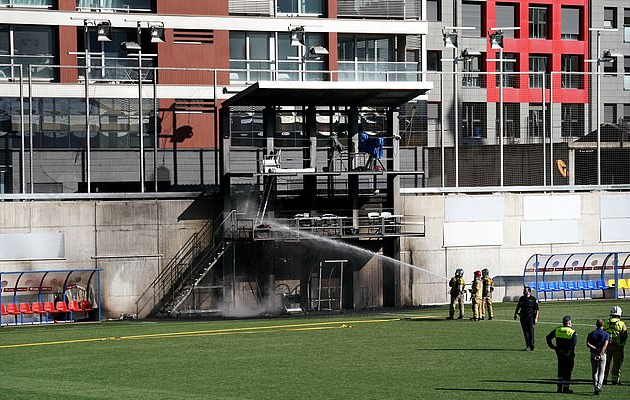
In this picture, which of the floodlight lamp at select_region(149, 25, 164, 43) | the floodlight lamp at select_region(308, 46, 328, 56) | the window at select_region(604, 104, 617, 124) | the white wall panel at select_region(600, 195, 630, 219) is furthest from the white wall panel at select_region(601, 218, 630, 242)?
the window at select_region(604, 104, 617, 124)

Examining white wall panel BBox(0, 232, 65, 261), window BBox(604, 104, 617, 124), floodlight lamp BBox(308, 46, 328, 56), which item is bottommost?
white wall panel BBox(0, 232, 65, 261)

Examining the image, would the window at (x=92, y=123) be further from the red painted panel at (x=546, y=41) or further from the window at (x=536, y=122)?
the red painted panel at (x=546, y=41)

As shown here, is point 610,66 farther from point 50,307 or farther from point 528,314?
point 528,314

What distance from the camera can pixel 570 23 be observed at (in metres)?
94.9

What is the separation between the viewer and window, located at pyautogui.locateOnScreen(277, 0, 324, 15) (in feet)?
203

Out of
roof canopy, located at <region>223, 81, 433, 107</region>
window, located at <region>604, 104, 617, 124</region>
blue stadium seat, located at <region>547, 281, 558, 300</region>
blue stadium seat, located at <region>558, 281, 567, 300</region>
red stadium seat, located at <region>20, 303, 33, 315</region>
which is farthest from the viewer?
window, located at <region>604, 104, 617, 124</region>

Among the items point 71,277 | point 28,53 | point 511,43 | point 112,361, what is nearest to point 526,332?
point 112,361

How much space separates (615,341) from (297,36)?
1278 inches

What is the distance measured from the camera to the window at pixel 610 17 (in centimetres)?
9650

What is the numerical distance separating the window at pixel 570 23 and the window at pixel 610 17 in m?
2.61

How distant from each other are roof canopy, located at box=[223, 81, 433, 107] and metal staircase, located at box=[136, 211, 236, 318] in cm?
502

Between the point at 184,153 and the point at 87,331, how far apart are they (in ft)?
41.8

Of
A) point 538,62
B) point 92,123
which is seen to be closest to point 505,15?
point 538,62

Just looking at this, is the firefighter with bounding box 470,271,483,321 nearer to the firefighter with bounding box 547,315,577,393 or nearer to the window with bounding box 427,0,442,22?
the firefighter with bounding box 547,315,577,393
